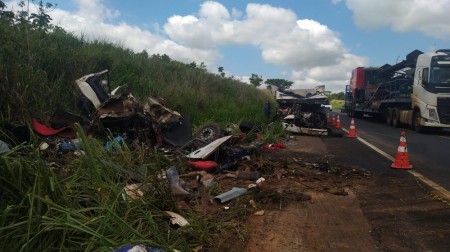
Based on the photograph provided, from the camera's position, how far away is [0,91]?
330 inches

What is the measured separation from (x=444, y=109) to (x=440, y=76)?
4.67 ft

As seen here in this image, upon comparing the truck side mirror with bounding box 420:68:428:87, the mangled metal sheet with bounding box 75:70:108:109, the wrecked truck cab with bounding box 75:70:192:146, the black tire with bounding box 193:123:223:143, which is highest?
the truck side mirror with bounding box 420:68:428:87

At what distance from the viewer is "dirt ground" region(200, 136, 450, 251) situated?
13.7 ft

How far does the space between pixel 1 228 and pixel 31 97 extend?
275 inches

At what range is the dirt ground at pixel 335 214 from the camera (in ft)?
13.7

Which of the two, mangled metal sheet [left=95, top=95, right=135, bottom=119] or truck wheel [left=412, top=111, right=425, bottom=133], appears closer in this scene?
mangled metal sheet [left=95, top=95, right=135, bottom=119]

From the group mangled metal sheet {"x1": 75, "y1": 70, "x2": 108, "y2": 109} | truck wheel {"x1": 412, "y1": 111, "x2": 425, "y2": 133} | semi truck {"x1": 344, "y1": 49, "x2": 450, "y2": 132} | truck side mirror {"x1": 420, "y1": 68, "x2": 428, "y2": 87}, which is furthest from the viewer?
truck wheel {"x1": 412, "y1": 111, "x2": 425, "y2": 133}

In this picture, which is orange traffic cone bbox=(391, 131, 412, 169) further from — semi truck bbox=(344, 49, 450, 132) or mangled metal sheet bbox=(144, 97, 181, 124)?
semi truck bbox=(344, 49, 450, 132)

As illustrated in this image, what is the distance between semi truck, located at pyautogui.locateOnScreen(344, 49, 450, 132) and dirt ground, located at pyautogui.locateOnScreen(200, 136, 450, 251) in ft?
39.7

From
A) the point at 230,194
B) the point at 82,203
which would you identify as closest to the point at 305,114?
the point at 230,194

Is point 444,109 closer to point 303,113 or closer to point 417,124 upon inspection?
point 417,124

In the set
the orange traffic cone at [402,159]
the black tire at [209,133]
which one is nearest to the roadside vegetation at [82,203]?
the black tire at [209,133]

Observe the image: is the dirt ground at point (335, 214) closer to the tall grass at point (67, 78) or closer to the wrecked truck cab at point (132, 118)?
the wrecked truck cab at point (132, 118)

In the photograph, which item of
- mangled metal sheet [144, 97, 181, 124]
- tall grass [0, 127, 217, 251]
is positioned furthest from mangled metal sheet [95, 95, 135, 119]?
tall grass [0, 127, 217, 251]
